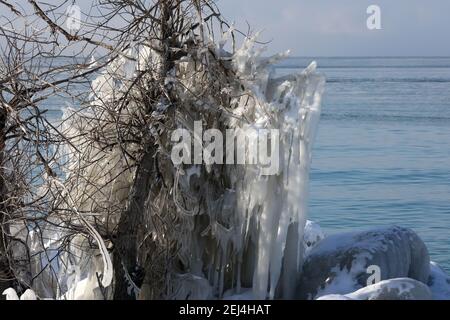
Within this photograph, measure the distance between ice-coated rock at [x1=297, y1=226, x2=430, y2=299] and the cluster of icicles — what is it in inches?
14.1

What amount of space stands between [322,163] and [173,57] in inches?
777

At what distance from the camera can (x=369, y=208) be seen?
912 inches

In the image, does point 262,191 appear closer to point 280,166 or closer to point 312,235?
point 280,166

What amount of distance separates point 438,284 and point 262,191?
2.60m

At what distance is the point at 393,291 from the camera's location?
8.71m

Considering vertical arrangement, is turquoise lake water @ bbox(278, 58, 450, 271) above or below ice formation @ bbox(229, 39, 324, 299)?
below

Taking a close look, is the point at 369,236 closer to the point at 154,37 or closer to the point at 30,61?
the point at 154,37

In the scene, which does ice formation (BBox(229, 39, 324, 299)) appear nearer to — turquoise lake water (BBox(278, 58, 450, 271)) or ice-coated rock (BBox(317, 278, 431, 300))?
ice-coated rock (BBox(317, 278, 431, 300))

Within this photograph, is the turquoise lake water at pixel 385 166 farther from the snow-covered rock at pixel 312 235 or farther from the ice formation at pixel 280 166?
the ice formation at pixel 280 166

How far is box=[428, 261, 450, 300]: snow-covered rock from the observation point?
10.2 m

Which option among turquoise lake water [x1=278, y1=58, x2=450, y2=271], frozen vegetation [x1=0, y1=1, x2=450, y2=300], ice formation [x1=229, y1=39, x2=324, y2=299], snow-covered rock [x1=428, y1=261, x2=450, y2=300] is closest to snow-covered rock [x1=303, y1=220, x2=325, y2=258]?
snow-covered rock [x1=428, y1=261, x2=450, y2=300]

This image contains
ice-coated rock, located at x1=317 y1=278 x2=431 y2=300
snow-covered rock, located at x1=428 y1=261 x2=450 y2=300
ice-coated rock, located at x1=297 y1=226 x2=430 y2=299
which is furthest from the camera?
snow-covered rock, located at x1=428 y1=261 x2=450 y2=300

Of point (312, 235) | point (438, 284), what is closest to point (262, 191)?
point (438, 284)
